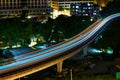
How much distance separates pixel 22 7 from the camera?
43.7m

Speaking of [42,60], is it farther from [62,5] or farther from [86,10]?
[62,5]

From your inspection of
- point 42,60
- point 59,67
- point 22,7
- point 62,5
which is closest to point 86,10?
point 62,5

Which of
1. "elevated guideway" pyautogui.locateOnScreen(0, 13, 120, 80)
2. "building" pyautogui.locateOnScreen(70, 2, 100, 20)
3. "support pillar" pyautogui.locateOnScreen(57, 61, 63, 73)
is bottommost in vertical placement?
"support pillar" pyautogui.locateOnScreen(57, 61, 63, 73)

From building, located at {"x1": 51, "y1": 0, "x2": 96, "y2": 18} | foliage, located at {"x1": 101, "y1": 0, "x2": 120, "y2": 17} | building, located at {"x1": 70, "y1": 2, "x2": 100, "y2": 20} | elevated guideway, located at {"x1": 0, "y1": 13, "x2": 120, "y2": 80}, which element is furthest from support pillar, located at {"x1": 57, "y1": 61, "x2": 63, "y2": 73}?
building, located at {"x1": 51, "y1": 0, "x2": 96, "y2": 18}

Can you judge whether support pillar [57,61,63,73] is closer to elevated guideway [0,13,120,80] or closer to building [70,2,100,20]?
elevated guideway [0,13,120,80]

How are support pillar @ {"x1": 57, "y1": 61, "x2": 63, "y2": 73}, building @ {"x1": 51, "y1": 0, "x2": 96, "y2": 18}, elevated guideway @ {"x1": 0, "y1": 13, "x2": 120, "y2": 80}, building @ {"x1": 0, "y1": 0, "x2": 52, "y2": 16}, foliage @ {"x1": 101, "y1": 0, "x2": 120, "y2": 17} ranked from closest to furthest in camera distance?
1. elevated guideway @ {"x1": 0, "y1": 13, "x2": 120, "y2": 80}
2. support pillar @ {"x1": 57, "y1": 61, "x2": 63, "y2": 73}
3. foliage @ {"x1": 101, "y1": 0, "x2": 120, "y2": 17}
4. building @ {"x1": 0, "y1": 0, "x2": 52, "y2": 16}
5. building @ {"x1": 51, "y1": 0, "x2": 96, "y2": 18}

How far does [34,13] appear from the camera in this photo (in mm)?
43781

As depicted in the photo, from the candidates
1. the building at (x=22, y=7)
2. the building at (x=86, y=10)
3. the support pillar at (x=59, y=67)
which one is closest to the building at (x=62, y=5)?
the building at (x=86, y=10)

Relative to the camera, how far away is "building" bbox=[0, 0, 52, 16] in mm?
42969

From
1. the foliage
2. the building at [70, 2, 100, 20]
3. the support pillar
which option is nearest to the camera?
the support pillar

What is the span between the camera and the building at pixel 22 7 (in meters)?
43.0

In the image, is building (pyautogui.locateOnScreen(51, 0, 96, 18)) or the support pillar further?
building (pyautogui.locateOnScreen(51, 0, 96, 18))

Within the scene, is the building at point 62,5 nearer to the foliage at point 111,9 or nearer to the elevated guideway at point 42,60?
the foliage at point 111,9

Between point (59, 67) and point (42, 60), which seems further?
point (59, 67)
